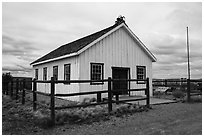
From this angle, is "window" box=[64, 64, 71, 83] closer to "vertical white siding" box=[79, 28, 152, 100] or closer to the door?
"vertical white siding" box=[79, 28, 152, 100]

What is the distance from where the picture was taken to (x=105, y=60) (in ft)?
47.4

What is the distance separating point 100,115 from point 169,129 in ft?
9.56

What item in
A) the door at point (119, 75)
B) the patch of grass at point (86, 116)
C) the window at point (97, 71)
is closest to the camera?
the patch of grass at point (86, 116)

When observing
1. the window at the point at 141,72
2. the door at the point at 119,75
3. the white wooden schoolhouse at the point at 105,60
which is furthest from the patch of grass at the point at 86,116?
the window at the point at 141,72

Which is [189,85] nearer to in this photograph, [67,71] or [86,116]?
[86,116]

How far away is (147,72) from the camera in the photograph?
16562mm

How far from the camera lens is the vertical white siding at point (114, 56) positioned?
1359 cm

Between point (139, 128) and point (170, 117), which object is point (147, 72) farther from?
point (139, 128)

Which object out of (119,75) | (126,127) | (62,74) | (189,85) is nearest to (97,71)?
(119,75)

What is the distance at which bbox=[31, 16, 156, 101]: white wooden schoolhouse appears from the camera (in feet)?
44.5

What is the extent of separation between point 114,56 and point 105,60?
0.84 m

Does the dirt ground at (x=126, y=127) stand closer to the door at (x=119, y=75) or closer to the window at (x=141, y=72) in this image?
the door at (x=119, y=75)

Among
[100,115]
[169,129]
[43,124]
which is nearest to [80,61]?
[100,115]

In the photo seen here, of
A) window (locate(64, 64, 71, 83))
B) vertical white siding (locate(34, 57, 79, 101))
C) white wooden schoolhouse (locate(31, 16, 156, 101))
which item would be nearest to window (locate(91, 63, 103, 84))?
white wooden schoolhouse (locate(31, 16, 156, 101))
